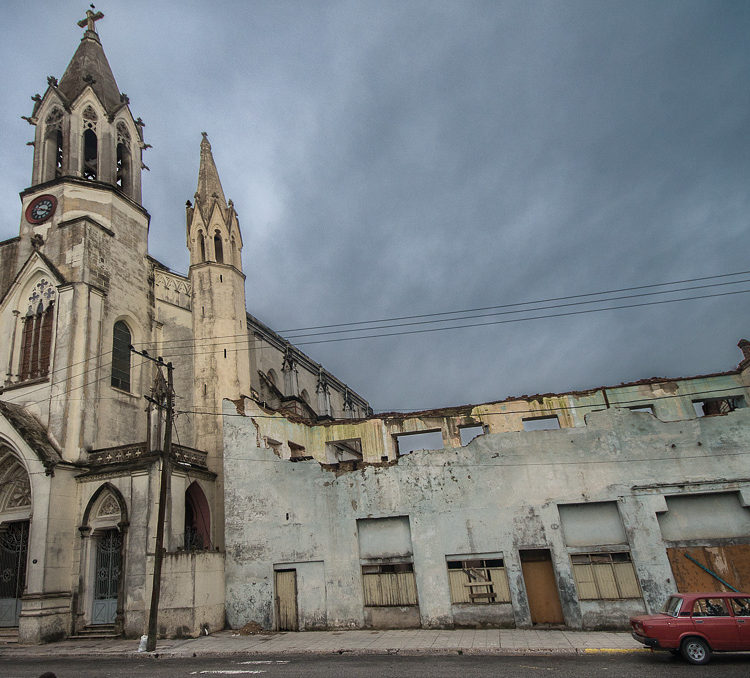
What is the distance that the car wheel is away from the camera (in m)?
11.9

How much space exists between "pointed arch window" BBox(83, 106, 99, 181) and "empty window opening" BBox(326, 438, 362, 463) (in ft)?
67.0

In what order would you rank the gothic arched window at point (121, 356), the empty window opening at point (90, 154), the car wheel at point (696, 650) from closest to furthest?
1. the car wheel at point (696, 650)
2. the gothic arched window at point (121, 356)
3. the empty window opening at point (90, 154)

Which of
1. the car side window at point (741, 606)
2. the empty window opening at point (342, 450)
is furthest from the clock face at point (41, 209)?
the car side window at point (741, 606)

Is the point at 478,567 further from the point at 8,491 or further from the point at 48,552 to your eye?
the point at 8,491

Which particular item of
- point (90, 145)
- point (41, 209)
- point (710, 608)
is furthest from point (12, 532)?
point (710, 608)

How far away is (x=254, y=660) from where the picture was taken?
1479cm

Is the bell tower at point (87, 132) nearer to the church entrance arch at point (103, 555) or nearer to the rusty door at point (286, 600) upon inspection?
the church entrance arch at point (103, 555)

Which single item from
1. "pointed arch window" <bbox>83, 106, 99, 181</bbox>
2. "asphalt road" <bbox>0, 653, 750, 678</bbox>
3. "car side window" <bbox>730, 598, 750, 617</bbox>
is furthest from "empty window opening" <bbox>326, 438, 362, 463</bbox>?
"pointed arch window" <bbox>83, 106, 99, 181</bbox>

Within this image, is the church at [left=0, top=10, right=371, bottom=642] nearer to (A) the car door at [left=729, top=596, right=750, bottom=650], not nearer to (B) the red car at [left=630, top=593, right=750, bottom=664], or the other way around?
(B) the red car at [left=630, top=593, right=750, bottom=664]

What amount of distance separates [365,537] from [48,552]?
477 inches

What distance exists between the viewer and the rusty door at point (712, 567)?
55.8 feet

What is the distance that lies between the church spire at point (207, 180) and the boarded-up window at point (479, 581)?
23.7 m

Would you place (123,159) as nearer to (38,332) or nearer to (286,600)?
(38,332)

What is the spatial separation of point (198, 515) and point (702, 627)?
19.7 meters
